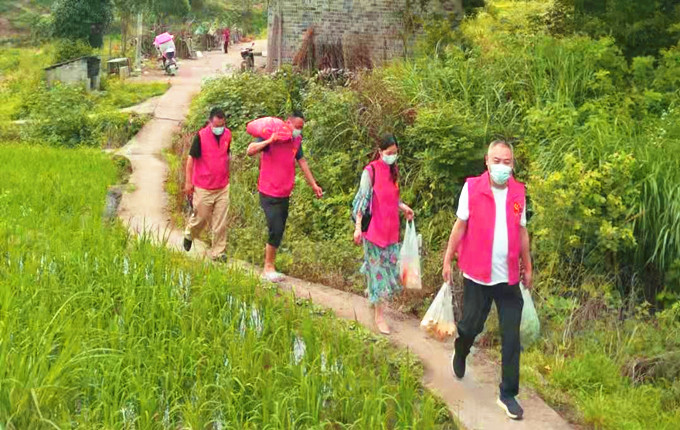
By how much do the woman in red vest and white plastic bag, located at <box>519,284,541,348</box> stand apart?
102 cm

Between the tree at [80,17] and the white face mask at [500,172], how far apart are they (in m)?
Result: 22.3

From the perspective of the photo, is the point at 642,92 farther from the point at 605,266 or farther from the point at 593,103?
the point at 605,266

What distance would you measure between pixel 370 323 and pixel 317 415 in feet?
6.34

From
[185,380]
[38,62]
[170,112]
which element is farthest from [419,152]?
[38,62]

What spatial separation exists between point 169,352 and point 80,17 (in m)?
22.0

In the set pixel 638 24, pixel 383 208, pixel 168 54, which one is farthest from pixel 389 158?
pixel 168 54

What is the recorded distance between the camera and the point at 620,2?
952cm

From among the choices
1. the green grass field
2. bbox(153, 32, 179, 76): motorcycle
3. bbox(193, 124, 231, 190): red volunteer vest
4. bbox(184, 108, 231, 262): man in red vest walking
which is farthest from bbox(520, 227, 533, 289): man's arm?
bbox(153, 32, 179, 76): motorcycle

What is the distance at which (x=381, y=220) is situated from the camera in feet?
18.3

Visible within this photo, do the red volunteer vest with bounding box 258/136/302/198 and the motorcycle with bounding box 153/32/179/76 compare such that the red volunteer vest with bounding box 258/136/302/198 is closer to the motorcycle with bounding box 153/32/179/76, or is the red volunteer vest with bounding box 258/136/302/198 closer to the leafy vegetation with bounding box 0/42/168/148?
the leafy vegetation with bounding box 0/42/168/148

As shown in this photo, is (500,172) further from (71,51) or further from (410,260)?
(71,51)

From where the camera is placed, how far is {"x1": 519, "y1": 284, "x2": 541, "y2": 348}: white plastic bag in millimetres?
4868

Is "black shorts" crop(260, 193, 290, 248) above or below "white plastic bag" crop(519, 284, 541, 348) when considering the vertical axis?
above

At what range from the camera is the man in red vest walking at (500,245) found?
4.50 m
